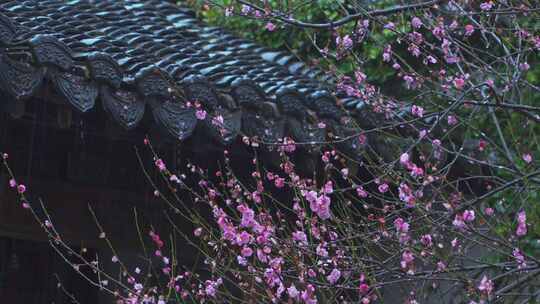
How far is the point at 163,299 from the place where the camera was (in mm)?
4301

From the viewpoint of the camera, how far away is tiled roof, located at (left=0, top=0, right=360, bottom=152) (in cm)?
395

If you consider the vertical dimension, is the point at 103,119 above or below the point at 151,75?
below

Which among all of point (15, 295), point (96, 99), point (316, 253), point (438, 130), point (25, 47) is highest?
point (25, 47)

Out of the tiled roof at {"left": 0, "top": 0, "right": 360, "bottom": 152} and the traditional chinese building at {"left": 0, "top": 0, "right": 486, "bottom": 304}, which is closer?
the tiled roof at {"left": 0, "top": 0, "right": 360, "bottom": 152}

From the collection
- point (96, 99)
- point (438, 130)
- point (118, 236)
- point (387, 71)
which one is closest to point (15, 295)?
point (118, 236)

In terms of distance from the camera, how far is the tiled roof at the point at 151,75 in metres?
3.95

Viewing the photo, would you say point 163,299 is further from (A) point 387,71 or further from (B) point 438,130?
(A) point 387,71

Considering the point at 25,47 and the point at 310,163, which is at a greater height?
the point at 25,47

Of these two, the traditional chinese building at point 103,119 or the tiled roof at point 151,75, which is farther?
the traditional chinese building at point 103,119

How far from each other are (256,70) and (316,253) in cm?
244

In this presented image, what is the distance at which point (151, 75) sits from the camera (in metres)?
4.32

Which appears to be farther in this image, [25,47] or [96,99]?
[96,99]

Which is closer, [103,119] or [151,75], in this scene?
[151,75]

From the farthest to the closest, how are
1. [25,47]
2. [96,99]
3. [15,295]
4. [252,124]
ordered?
[15,295]
[252,124]
[96,99]
[25,47]
